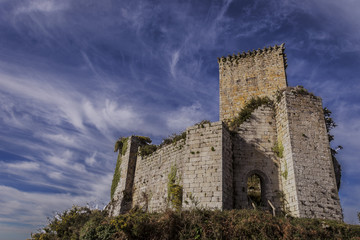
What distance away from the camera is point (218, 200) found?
12242mm

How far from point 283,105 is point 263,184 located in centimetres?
398

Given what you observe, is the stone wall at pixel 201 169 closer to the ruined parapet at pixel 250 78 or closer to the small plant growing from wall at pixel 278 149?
the small plant growing from wall at pixel 278 149

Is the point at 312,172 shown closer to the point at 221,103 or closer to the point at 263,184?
the point at 263,184

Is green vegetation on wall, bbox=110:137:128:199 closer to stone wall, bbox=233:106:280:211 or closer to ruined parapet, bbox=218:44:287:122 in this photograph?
ruined parapet, bbox=218:44:287:122

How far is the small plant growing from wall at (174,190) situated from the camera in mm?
13820

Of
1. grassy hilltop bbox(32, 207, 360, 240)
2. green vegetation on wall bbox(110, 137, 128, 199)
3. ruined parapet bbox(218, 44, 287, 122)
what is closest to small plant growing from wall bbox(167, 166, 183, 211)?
grassy hilltop bbox(32, 207, 360, 240)

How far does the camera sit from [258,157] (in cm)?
1429

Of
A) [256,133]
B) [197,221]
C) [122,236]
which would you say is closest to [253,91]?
[256,133]

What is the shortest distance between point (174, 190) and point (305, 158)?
637 centimetres

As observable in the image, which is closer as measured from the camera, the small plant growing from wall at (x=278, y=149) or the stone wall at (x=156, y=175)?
the small plant growing from wall at (x=278, y=149)

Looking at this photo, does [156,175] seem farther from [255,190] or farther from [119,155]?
[119,155]

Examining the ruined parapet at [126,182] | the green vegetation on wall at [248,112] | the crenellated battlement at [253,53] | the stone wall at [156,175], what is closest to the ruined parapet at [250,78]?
the crenellated battlement at [253,53]

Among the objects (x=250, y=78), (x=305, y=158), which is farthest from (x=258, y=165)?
(x=250, y=78)

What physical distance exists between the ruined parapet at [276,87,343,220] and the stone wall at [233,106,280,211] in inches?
19.8
